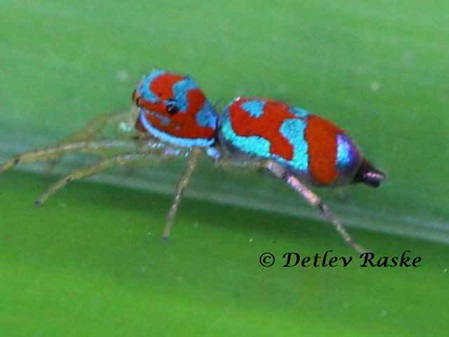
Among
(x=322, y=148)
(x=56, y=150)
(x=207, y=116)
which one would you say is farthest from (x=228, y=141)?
(x=56, y=150)

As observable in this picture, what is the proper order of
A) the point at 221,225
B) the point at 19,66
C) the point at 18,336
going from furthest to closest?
the point at 19,66 → the point at 221,225 → the point at 18,336

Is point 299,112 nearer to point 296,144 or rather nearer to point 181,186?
point 296,144

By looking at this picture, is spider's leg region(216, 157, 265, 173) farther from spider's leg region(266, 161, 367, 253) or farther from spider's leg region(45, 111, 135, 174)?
spider's leg region(45, 111, 135, 174)

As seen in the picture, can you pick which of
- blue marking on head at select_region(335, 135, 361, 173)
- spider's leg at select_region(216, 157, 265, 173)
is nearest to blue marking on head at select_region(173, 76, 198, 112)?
spider's leg at select_region(216, 157, 265, 173)

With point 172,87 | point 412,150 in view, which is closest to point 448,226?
point 412,150

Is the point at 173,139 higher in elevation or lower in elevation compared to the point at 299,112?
lower

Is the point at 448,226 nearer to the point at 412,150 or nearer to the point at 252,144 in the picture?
the point at 412,150
